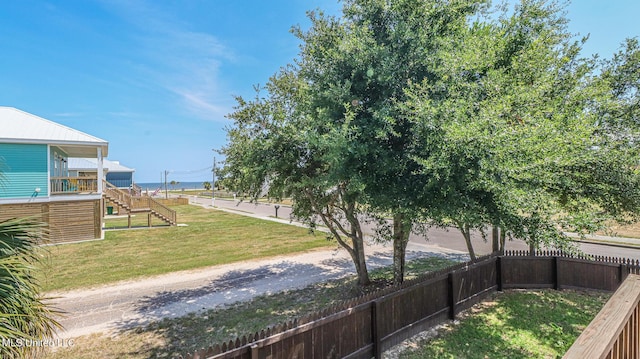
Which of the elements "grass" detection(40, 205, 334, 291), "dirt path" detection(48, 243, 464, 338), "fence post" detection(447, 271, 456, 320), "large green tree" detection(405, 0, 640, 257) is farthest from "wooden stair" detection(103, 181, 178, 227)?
"large green tree" detection(405, 0, 640, 257)

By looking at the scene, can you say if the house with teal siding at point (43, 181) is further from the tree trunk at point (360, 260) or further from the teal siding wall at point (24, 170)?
the tree trunk at point (360, 260)

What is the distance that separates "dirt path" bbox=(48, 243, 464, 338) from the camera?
6.97 m

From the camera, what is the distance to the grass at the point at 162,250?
1024 centimetres

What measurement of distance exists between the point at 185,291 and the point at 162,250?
603cm

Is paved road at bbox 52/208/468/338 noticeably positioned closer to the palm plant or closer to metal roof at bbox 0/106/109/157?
the palm plant

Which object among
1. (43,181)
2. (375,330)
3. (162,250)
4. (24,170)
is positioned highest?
(24,170)

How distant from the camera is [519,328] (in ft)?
20.3

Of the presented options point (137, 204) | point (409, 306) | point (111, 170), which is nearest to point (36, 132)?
point (137, 204)

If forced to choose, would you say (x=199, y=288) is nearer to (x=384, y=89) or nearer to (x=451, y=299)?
(x=451, y=299)

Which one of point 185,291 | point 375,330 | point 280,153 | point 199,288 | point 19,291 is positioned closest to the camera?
point 19,291

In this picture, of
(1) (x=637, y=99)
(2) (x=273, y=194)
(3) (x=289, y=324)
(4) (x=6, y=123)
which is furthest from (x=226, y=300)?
(4) (x=6, y=123)

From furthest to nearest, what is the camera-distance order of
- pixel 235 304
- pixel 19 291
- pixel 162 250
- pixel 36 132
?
1. pixel 36 132
2. pixel 162 250
3. pixel 235 304
4. pixel 19 291

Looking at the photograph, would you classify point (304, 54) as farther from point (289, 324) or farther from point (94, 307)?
point (94, 307)

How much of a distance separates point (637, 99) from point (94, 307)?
14.4 metres
